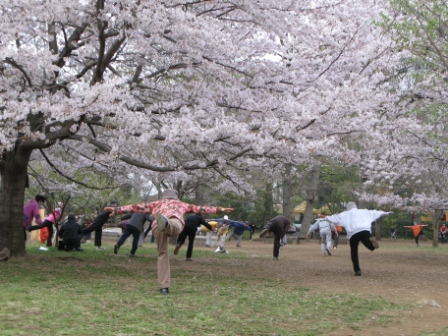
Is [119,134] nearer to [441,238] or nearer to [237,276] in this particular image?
[237,276]

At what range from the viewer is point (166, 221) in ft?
29.5

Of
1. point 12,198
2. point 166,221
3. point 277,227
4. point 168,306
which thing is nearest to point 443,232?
point 277,227

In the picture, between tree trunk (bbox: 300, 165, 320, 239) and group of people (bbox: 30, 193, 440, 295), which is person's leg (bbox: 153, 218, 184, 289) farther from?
tree trunk (bbox: 300, 165, 320, 239)

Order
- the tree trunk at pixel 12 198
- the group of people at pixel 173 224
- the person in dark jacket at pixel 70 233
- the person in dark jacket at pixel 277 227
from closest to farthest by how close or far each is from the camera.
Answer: the group of people at pixel 173 224 → the tree trunk at pixel 12 198 → the person in dark jacket at pixel 70 233 → the person in dark jacket at pixel 277 227

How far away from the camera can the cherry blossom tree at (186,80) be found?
11.3 m

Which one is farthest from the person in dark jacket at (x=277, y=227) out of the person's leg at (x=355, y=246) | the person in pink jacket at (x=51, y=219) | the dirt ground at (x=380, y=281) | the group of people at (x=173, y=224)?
the person in pink jacket at (x=51, y=219)

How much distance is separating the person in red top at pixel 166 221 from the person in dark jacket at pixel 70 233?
9.04 meters

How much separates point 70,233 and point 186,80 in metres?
6.51

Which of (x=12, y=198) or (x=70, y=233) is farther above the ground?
(x=12, y=198)

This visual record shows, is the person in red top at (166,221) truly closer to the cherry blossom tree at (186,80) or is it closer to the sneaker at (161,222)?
the sneaker at (161,222)

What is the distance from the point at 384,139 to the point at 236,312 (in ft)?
40.9

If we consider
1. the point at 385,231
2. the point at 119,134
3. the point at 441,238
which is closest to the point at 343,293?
the point at 119,134

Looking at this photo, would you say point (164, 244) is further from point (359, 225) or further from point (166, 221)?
point (359, 225)

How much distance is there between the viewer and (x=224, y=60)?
42.3ft
